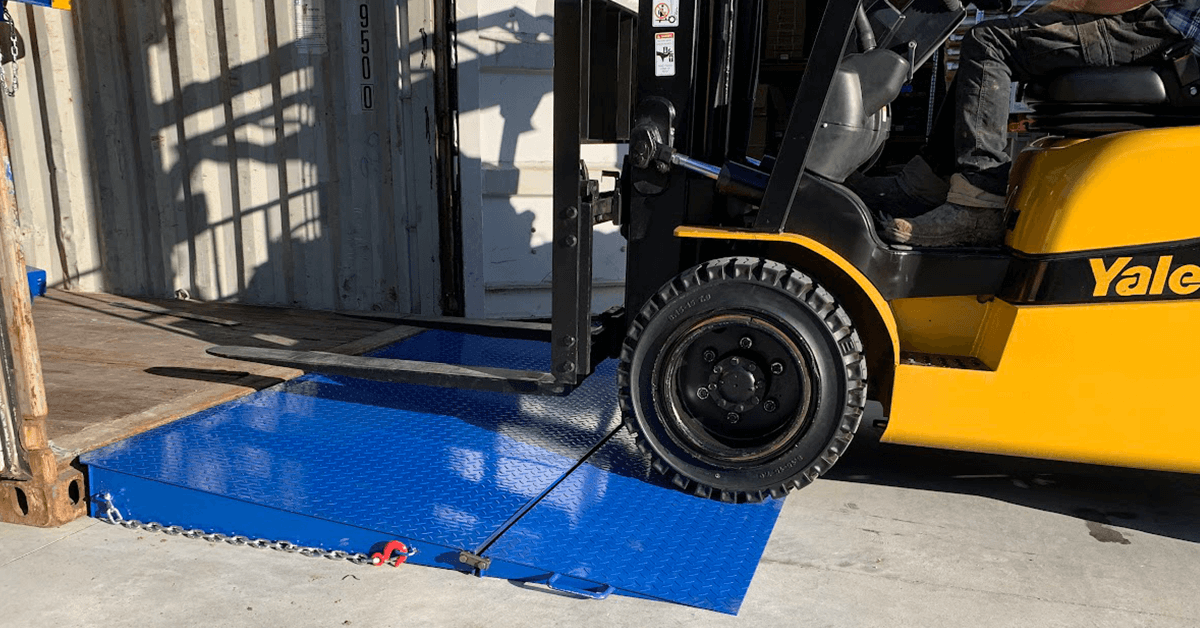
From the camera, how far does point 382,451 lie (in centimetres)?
357

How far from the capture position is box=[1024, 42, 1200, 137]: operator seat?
118 inches

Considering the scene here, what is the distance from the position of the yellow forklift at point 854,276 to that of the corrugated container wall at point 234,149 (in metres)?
2.85

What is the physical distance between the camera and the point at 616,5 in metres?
3.89

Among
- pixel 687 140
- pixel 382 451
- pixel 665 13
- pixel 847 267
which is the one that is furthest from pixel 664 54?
pixel 382 451

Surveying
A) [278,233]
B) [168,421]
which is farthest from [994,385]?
[278,233]

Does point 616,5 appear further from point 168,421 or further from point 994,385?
point 168,421

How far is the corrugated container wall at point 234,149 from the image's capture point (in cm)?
596

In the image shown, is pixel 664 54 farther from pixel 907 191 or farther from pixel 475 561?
pixel 475 561

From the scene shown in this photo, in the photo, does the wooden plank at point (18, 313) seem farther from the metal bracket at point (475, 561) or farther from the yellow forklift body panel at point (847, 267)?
the yellow forklift body panel at point (847, 267)

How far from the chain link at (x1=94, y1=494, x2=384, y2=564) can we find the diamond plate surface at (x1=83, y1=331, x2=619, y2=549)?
49mm

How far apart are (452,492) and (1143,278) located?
237 centimetres

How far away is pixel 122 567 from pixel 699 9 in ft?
9.00

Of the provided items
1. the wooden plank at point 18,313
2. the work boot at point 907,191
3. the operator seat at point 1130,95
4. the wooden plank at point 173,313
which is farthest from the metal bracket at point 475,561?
the wooden plank at point 173,313

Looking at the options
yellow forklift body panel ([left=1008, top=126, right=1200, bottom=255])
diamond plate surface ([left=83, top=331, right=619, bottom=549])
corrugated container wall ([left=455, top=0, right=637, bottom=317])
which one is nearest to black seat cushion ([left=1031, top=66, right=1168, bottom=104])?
yellow forklift body panel ([left=1008, top=126, right=1200, bottom=255])
